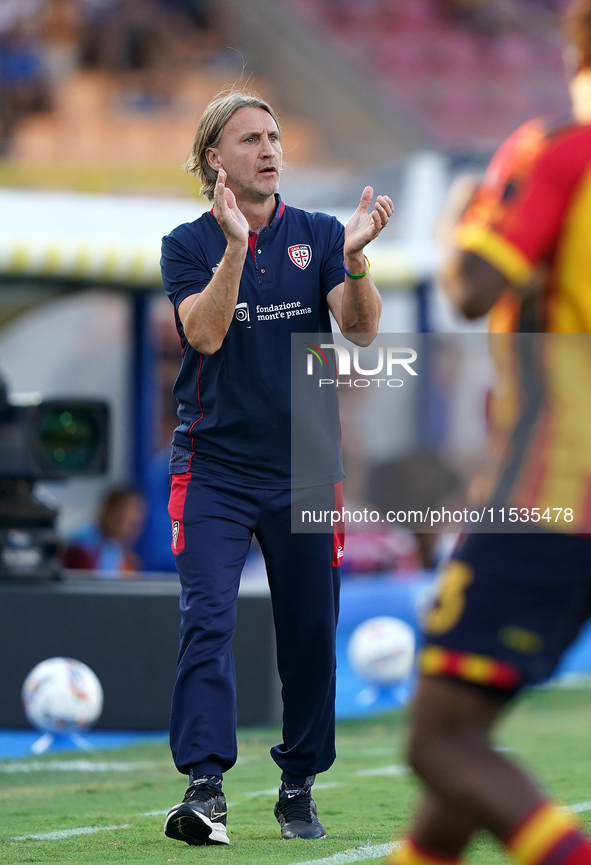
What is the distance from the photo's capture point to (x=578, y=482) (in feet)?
7.08

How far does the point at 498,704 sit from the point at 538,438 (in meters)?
0.44

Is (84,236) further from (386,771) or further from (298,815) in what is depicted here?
(298,815)

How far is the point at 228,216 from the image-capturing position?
3.45m

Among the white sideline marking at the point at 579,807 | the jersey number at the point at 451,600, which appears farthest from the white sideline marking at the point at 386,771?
the jersey number at the point at 451,600

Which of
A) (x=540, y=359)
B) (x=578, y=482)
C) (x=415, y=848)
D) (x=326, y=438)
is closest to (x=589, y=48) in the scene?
(x=540, y=359)

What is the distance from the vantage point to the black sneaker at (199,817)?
3.58 m

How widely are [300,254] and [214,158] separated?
37cm

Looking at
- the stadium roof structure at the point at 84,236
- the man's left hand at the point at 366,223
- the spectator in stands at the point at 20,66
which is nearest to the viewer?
the man's left hand at the point at 366,223

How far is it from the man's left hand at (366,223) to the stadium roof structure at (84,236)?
4419 mm

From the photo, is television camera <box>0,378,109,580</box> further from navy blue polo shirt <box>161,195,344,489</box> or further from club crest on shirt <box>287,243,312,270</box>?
club crest on shirt <box>287,243,312,270</box>

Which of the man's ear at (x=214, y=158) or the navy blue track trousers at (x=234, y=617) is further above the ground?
the man's ear at (x=214, y=158)

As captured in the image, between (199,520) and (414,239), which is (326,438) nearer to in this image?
(199,520)

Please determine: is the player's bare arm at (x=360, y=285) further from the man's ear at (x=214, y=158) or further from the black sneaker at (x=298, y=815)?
the black sneaker at (x=298, y=815)
